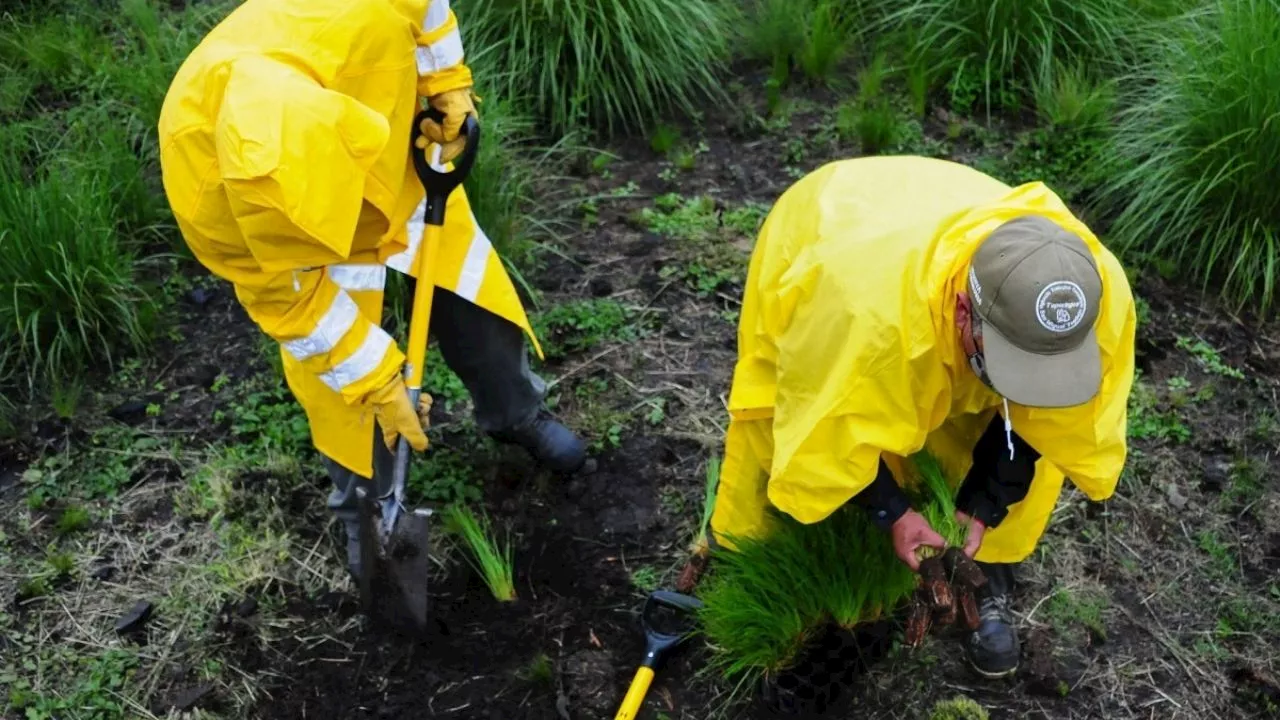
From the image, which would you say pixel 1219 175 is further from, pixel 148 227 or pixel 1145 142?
pixel 148 227

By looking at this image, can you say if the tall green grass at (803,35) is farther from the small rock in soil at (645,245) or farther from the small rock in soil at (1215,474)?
the small rock in soil at (1215,474)

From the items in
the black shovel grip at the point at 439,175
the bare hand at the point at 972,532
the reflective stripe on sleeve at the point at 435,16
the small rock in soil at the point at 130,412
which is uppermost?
the reflective stripe on sleeve at the point at 435,16

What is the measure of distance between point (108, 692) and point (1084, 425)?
94.0 inches

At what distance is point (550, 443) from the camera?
3260 mm


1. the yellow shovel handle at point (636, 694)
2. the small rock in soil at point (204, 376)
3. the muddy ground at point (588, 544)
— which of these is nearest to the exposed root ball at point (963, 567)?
the muddy ground at point (588, 544)

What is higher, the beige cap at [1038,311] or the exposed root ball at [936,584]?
the beige cap at [1038,311]

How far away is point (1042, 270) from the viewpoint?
1873 mm

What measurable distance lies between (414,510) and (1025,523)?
4.60 ft

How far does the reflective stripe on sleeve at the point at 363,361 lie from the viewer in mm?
2514

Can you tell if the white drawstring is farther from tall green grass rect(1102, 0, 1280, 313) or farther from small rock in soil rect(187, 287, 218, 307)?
small rock in soil rect(187, 287, 218, 307)

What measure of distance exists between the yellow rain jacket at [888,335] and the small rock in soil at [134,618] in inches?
71.2

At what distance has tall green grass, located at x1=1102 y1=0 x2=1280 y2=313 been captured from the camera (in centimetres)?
378

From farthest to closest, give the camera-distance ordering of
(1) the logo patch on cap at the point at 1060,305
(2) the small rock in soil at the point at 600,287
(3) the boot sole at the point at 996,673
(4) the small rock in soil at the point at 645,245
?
(4) the small rock in soil at the point at 645,245
(2) the small rock in soil at the point at 600,287
(3) the boot sole at the point at 996,673
(1) the logo patch on cap at the point at 1060,305

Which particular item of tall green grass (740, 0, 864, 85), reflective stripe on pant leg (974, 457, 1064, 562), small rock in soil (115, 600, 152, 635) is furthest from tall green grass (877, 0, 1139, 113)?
small rock in soil (115, 600, 152, 635)
